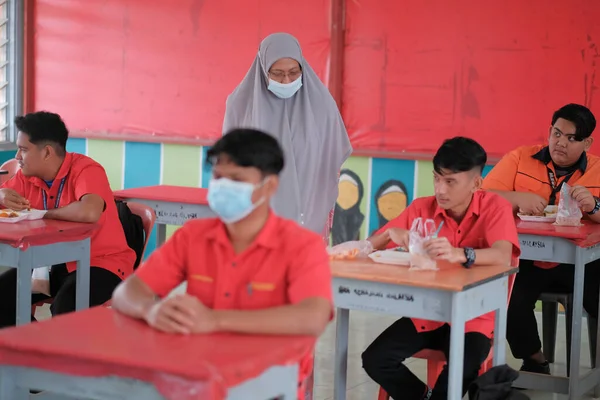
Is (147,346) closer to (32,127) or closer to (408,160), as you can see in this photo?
(32,127)

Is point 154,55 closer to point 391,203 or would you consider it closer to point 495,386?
point 391,203

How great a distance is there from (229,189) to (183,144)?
4.70 meters

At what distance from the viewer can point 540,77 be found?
5.81 m

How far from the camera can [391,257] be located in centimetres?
337

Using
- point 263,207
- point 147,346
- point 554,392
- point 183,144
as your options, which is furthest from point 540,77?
point 147,346

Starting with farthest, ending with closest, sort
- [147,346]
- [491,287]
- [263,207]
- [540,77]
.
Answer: [540,77]
[491,287]
[263,207]
[147,346]

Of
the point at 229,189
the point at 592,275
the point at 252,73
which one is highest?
the point at 252,73

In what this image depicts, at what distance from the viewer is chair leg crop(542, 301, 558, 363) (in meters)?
4.78

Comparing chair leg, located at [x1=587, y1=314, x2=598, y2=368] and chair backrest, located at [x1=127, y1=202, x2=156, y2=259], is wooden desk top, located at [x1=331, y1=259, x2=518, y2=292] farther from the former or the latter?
chair leg, located at [x1=587, y1=314, x2=598, y2=368]

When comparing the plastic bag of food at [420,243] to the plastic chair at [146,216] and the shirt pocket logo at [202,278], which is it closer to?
the shirt pocket logo at [202,278]

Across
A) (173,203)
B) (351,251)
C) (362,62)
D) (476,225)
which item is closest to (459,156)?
(476,225)

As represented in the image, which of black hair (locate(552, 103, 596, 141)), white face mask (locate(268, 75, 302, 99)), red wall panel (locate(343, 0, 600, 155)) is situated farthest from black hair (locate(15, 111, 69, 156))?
red wall panel (locate(343, 0, 600, 155))

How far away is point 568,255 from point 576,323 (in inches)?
12.0

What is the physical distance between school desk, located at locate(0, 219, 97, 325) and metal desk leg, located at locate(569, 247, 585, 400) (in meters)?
2.07
